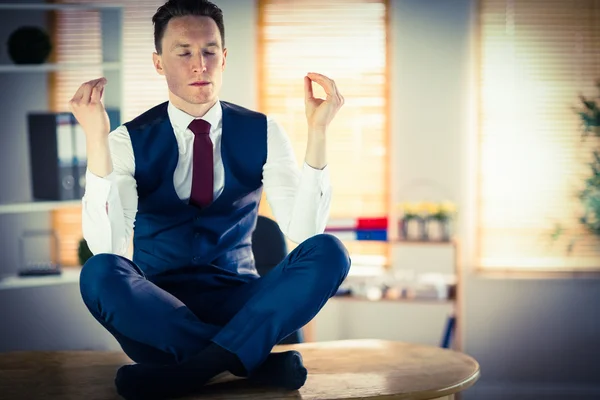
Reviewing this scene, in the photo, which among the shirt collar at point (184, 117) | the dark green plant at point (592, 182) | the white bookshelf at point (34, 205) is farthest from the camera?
the dark green plant at point (592, 182)

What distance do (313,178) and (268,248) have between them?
0.59 meters

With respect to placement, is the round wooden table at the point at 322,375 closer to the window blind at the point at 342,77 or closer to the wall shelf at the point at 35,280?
the wall shelf at the point at 35,280

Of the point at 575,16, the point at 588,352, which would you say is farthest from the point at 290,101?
the point at 588,352

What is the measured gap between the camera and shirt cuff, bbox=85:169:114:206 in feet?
5.72

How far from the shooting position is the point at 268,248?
2.40 m

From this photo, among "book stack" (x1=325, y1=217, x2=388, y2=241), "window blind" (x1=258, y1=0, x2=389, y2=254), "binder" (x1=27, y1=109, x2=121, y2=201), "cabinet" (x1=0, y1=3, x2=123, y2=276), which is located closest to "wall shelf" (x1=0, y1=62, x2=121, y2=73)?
"binder" (x1=27, y1=109, x2=121, y2=201)

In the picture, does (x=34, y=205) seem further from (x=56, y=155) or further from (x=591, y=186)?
(x=591, y=186)

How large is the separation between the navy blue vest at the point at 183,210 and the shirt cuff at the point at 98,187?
0.51 feet

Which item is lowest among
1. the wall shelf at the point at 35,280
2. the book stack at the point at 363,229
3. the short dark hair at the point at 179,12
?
the wall shelf at the point at 35,280

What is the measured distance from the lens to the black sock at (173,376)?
1606 mm

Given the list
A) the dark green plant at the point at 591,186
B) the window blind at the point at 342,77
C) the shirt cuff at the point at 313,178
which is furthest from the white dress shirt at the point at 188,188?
the window blind at the point at 342,77

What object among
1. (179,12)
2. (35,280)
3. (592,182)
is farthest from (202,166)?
(592,182)

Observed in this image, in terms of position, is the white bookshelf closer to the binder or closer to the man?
the binder

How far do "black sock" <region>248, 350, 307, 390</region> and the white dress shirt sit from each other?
0.31 metres
